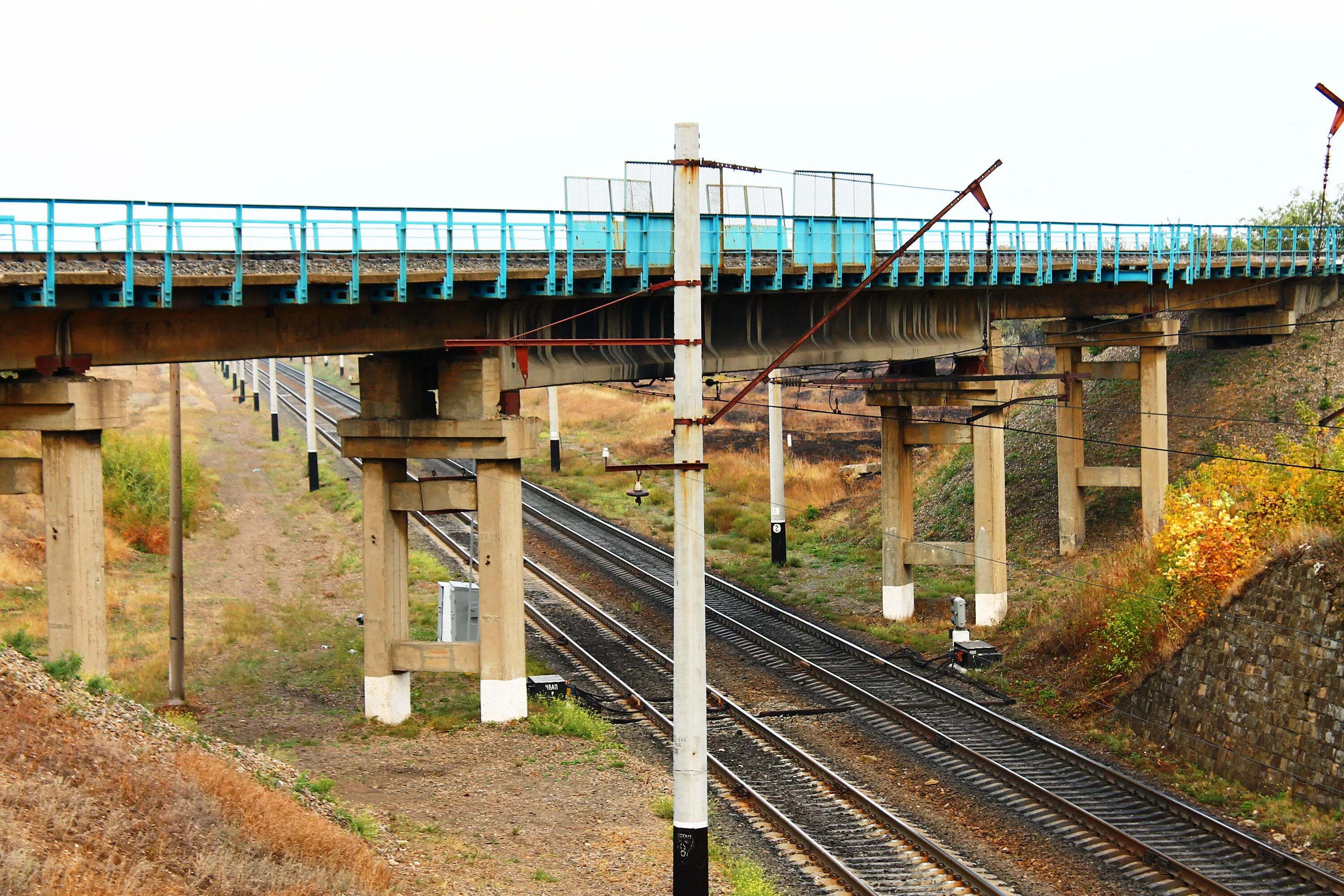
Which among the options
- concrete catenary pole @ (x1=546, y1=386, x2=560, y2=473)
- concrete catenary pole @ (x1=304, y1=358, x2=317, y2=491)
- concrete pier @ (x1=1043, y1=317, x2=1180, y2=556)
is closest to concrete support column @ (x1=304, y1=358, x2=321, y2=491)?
concrete catenary pole @ (x1=304, y1=358, x2=317, y2=491)

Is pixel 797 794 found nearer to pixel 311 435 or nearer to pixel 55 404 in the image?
pixel 55 404

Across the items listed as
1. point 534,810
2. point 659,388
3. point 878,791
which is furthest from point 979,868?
point 659,388

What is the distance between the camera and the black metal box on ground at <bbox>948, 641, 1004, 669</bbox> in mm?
28359

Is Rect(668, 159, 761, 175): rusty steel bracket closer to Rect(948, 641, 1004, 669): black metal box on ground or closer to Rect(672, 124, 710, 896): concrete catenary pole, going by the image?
Rect(672, 124, 710, 896): concrete catenary pole

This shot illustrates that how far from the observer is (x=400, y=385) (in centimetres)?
2486

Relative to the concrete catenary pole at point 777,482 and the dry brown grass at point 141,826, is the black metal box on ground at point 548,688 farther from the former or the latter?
the concrete catenary pole at point 777,482

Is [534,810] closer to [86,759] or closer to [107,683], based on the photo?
[107,683]

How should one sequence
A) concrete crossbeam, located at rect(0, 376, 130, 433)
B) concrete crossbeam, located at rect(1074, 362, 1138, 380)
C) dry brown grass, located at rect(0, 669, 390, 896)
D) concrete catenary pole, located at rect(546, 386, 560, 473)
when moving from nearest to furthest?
dry brown grass, located at rect(0, 669, 390, 896)
concrete crossbeam, located at rect(0, 376, 130, 433)
concrete crossbeam, located at rect(1074, 362, 1138, 380)
concrete catenary pole, located at rect(546, 386, 560, 473)

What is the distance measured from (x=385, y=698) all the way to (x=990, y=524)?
52.1 feet

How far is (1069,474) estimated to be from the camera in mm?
39656

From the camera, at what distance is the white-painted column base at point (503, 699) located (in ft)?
80.0

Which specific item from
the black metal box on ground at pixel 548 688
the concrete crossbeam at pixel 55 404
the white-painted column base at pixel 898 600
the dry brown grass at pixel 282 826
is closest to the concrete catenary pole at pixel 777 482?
the white-painted column base at pixel 898 600

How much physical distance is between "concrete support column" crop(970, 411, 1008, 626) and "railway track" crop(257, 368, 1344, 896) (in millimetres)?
4116

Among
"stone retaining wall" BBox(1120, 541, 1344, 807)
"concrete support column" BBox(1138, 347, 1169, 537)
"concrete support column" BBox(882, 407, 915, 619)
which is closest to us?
"stone retaining wall" BBox(1120, 541, 1344, 807)
